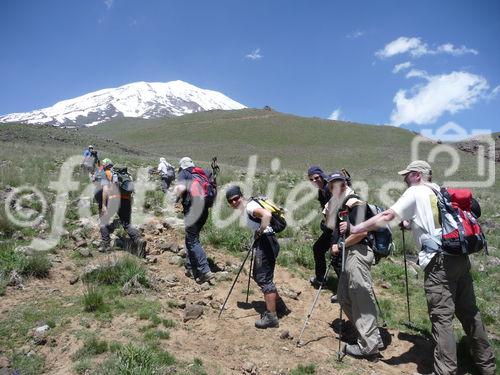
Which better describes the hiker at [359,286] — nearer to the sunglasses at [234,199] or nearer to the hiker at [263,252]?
the hiker at [263,252]

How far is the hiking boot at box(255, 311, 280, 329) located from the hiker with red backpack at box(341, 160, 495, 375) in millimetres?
1792

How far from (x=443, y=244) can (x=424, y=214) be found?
382mm

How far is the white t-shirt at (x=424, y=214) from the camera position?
464 cm

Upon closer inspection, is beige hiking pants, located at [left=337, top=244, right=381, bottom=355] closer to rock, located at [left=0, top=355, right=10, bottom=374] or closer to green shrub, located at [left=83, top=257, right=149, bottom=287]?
green shrub, located at [left=83, top=257, right=149, bottom=287]

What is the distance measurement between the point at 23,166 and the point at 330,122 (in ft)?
273

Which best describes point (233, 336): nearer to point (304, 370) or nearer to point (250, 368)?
point (250, 368)

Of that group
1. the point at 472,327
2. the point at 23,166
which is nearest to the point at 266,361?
the point at 472,327

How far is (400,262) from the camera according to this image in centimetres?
898

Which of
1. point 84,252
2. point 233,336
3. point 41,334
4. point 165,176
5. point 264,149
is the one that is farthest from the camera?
point 264,149

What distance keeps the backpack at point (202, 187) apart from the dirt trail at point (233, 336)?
4.83 feet

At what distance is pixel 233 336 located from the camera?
5406 millimetres

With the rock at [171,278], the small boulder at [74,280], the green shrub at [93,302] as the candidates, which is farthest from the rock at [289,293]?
the small boulder at [74,280]

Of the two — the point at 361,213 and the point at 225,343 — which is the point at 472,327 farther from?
the point at 225,343

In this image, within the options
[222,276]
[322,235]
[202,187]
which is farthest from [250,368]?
[202,187]
